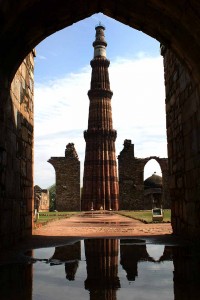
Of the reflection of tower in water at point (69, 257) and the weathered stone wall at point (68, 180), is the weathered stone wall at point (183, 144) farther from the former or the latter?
the weathered stone wall at point (68, 180)

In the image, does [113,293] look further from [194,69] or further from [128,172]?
[128,172]

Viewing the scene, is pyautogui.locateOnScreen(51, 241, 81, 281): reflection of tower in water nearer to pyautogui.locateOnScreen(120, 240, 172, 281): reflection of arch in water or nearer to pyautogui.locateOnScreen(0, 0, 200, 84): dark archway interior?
pyautogui.locateOnScreen(120, 240, 172, 281): reflection of arch in water

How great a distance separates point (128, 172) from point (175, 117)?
24.6 metres

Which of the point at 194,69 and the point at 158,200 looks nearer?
the point at 194,69

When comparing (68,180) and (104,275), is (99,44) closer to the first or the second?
(68,180)

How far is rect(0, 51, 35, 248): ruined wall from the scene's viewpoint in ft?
16.5

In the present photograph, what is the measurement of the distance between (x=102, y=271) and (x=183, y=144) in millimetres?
3510

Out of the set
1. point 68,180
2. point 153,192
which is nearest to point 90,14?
point 68,180

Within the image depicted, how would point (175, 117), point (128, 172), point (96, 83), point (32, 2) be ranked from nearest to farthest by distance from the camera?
point (32, 2), point (175, 117), point (128, 172), point (96, 83)

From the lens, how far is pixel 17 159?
5.91 meters

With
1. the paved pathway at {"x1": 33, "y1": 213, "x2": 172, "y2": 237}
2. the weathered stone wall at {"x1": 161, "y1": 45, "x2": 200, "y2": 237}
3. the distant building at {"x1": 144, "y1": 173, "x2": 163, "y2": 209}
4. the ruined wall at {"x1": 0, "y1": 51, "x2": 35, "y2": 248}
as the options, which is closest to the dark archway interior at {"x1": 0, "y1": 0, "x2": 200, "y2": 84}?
the weathered stone wall at {"x1": 161, "y1": 45, "x2": 200, "y2": 237}

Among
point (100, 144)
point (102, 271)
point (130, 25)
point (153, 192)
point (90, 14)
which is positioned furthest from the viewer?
point (100, 144)

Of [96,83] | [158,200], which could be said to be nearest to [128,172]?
[158,200]

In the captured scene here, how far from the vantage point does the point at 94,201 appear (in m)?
33.1
